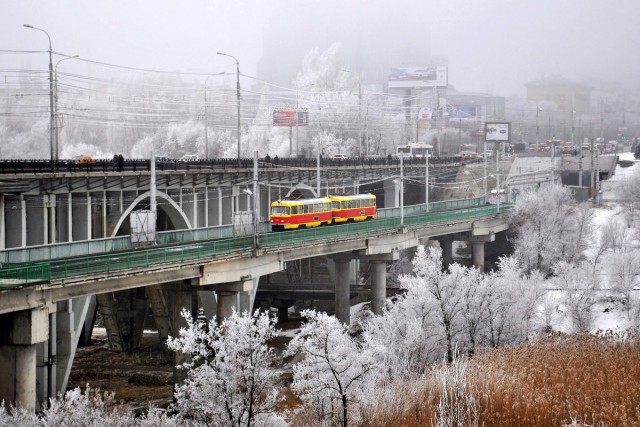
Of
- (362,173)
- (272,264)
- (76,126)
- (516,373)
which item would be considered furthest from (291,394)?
(76,126)

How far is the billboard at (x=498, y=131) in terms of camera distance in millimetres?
120875

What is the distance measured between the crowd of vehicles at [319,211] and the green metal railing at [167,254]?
81.6 inches

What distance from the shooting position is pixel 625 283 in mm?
58156

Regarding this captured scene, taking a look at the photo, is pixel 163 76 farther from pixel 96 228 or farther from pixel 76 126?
pixel 96 228

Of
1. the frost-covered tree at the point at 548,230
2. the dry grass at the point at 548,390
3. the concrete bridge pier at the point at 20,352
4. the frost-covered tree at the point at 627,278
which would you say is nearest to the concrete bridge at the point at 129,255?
the concrete bridge pier at the point at 20,352

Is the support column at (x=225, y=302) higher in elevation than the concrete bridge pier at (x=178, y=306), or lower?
higher

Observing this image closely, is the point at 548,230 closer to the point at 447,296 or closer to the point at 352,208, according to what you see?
the point at 352,208

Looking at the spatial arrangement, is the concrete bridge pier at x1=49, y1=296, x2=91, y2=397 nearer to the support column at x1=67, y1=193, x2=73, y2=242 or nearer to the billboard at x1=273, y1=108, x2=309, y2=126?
the support column at x1=67, y1=193, x2=73, y2=242

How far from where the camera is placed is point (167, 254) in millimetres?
39781

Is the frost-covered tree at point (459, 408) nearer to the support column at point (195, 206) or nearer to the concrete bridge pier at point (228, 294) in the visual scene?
the concrete bridge pier at point (228, 294)

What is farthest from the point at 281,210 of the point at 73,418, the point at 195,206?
the point at 73,418

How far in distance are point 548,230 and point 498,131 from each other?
47468 millimetres

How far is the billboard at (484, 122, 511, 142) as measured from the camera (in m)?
121

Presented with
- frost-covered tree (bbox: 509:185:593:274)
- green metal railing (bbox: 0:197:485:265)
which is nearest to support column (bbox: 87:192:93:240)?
green metal railing (bbox: 0:197:485:265)
